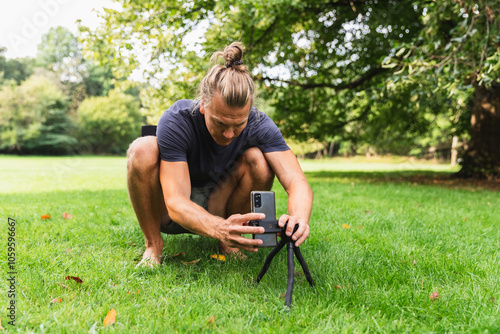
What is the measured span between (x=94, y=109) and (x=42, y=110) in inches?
56.1

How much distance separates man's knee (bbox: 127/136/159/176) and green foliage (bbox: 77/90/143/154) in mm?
8076

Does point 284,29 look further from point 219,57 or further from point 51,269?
point 51,269

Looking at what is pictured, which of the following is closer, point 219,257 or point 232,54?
point 232,54

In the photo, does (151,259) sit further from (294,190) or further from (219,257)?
(294,190)

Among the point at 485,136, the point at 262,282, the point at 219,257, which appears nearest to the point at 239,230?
the point at 262,282

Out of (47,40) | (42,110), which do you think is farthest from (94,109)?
(47,40)

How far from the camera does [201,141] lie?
2227 mm

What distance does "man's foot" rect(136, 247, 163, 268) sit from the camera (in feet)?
7.27

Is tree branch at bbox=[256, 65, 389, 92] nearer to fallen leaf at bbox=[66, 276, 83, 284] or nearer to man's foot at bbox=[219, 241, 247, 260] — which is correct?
man's foot at bbox=[219, 241, 247, 260]

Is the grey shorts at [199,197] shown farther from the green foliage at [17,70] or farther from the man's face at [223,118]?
the green foliage at [17,70]

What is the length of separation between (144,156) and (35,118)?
1003 cm

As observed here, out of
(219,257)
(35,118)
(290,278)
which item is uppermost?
(35,118)

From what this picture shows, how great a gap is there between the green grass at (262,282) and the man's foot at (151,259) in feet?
0.21

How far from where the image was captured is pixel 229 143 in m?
2.21
